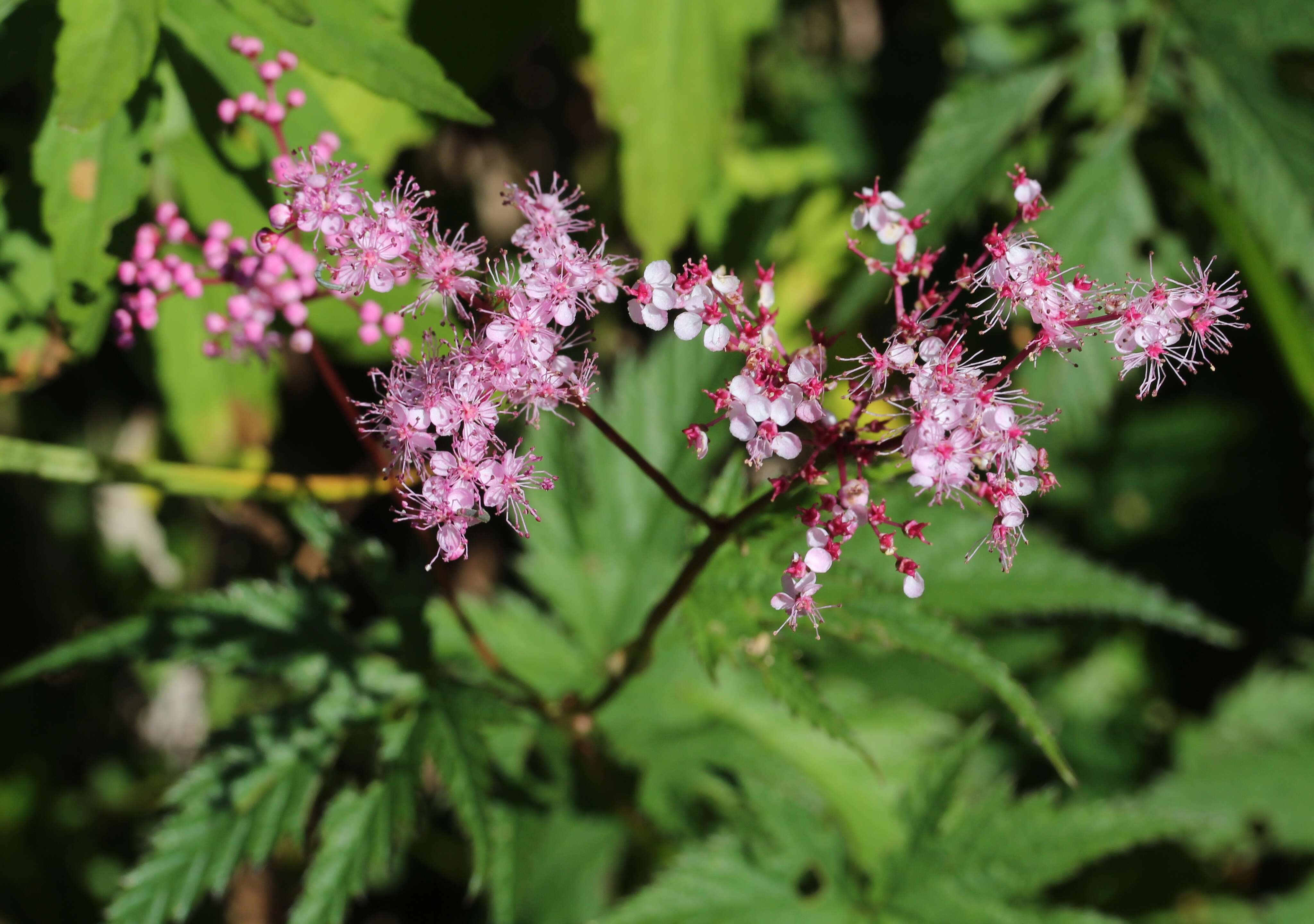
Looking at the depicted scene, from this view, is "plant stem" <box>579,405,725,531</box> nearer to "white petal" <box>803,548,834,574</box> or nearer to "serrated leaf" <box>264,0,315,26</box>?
"white petal" <box>803,548,834,574</box>

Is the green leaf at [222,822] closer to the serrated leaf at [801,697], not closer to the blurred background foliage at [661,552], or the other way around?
the blurred background foliage at [661,552]

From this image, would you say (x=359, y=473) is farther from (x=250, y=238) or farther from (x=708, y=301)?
(x=708, y=301)

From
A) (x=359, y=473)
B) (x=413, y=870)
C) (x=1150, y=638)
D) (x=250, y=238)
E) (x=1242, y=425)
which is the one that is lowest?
(x=413, y=870)

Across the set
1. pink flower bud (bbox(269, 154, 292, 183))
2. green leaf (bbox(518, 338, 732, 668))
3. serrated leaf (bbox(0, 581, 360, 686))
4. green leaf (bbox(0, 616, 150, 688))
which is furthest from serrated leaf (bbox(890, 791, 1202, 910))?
pink flower bud (bbox(269, 154, 292, 183))

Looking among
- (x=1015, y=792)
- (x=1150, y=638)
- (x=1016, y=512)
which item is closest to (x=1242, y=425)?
(x=1150, y=638)

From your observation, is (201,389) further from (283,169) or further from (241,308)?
(283,169)
